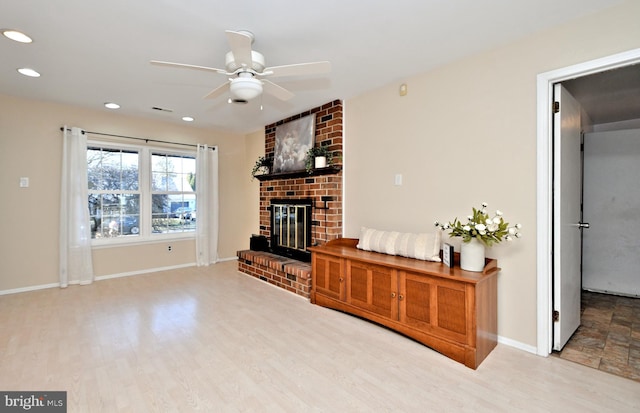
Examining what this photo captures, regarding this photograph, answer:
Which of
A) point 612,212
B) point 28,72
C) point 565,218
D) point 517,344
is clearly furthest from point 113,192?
point 612,212

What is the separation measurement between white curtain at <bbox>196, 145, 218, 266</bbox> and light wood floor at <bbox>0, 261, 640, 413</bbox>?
6.74 ft

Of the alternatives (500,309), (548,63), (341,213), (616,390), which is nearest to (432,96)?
(548,63)

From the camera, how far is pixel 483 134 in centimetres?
262

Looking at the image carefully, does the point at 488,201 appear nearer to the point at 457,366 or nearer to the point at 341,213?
the point at 457,366

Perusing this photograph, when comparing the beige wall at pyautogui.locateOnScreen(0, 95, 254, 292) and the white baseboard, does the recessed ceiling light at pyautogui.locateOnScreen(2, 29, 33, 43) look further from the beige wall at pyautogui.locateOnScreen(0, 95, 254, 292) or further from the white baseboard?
the white baseboard

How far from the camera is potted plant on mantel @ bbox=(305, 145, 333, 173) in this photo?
390 cm

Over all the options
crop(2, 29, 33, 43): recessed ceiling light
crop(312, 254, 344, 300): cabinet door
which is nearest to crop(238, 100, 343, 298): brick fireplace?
crop(312, 254, 344, 300): cabinet door

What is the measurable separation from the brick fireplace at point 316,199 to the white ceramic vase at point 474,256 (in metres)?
1.75

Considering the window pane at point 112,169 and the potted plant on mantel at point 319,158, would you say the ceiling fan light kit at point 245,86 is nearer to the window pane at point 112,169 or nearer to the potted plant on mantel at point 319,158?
the potted plant on mantel at point 319,158

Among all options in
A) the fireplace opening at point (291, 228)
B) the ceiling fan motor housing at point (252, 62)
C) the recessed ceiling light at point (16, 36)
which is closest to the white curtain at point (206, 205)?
the fireplace opening at point (291, 228)

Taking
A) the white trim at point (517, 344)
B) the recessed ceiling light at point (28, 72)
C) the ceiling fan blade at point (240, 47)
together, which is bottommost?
the white trim at point (517, 344)

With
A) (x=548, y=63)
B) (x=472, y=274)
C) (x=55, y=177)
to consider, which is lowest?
(x=472, y=274)

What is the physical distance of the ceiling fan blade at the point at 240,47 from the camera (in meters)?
1.77

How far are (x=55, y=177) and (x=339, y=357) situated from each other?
4464 mm
